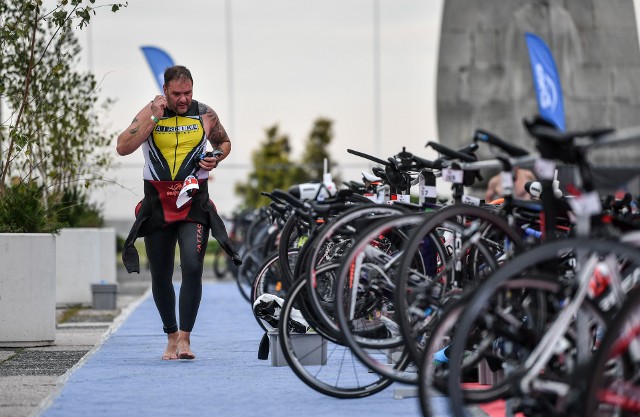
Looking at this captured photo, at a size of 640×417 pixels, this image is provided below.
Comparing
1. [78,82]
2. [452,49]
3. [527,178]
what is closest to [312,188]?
[527,178]

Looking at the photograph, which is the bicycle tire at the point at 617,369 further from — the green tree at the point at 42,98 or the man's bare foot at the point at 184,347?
the green tree at the point at 42,98

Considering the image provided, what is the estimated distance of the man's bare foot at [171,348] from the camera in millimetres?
7902

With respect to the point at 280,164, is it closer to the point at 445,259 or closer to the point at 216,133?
the point at 216,133

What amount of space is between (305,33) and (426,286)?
24706 millimetres

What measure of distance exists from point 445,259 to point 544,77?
496 inches

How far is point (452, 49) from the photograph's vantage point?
851 inches

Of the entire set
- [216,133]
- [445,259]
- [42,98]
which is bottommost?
[445,259]

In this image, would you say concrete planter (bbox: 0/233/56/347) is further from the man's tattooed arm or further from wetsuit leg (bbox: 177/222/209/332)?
the man's tattooed arm

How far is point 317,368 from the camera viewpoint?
6.33 meters

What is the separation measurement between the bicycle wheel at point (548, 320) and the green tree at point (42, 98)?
4.97m

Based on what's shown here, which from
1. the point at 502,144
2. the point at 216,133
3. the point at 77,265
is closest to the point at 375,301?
the point at 502,144

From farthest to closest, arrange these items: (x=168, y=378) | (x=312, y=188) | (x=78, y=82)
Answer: (x=78, y=82)
(x=312, y=188)
(x=168, y=378)

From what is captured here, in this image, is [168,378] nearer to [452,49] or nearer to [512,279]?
[512,279]

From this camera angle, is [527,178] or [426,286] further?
[527,178]
